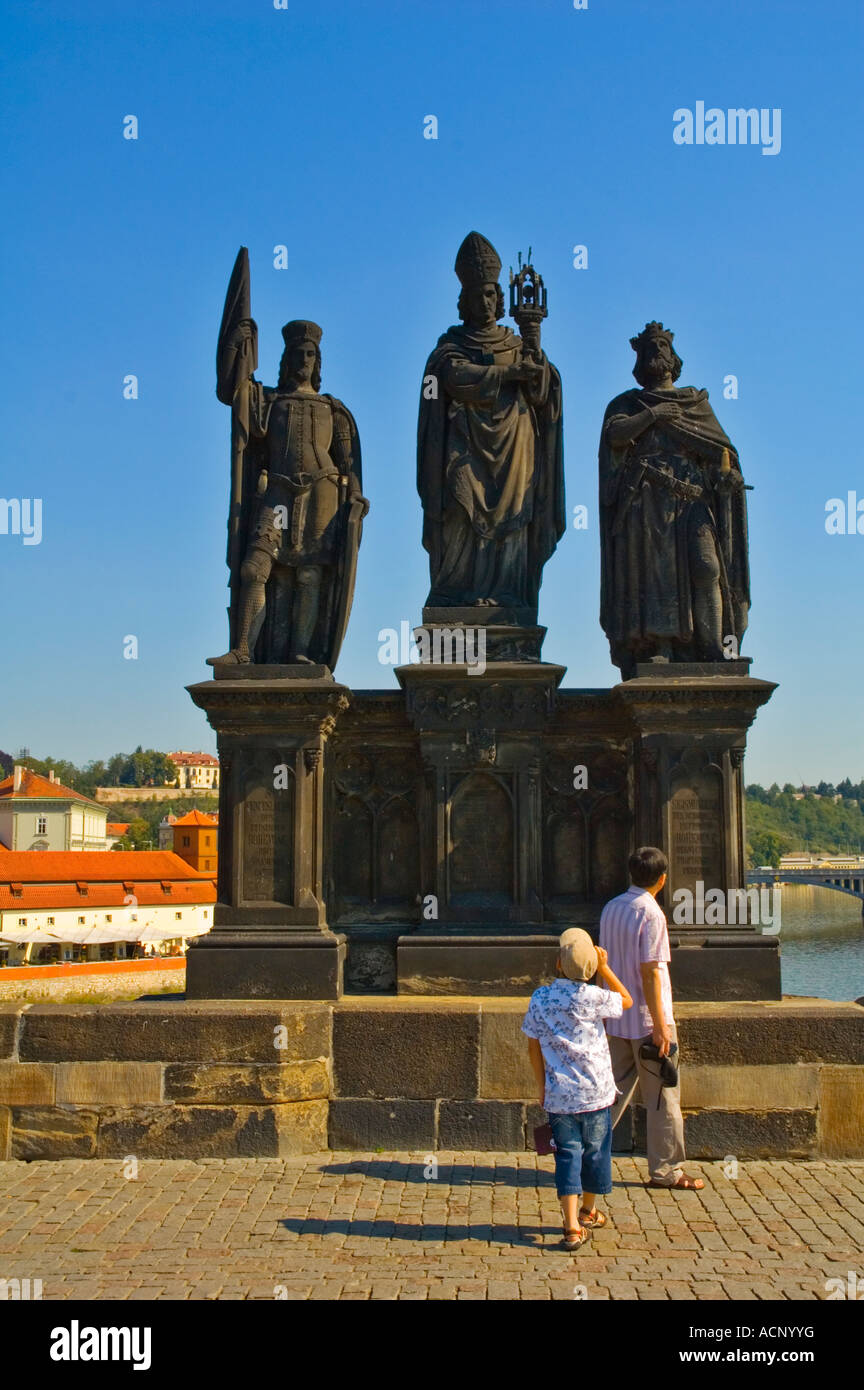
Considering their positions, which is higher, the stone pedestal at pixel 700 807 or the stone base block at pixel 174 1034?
the stone pedestal at pixel 700 807

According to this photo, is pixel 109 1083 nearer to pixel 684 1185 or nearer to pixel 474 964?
pixel 474 964

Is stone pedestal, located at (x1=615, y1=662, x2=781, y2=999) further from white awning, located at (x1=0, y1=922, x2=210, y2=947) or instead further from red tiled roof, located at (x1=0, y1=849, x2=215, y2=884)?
red tiled roof, located at (x1=0, y1=849, x2=215, y2=884)

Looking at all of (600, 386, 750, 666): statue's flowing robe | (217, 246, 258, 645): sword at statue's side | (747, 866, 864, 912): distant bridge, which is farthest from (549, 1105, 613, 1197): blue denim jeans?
(747, 866, 864, 912): distant bridge

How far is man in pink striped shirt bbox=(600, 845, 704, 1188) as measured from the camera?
6.68m

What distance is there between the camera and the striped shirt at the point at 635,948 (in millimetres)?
6703

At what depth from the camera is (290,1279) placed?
5434 millimetres

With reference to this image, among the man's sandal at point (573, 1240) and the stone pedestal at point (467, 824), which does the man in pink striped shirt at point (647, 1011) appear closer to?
the man's sandal at point (573, 1240)

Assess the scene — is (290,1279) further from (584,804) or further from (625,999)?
(584,804)

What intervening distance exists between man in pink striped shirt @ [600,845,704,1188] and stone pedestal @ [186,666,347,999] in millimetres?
2331

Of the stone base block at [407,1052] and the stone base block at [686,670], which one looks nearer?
the stone base block at [407,1052]

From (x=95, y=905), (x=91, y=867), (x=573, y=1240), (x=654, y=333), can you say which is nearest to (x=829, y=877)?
(x=95, y=905)

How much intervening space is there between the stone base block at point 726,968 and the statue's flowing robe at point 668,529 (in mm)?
2024

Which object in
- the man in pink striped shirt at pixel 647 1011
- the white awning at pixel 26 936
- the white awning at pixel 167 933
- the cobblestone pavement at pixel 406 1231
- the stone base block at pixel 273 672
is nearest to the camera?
the cobblestone pavement at pixel 406 1231

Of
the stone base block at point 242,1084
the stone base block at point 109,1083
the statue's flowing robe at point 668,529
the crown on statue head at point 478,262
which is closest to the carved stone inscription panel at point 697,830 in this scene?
the statue's flowing robe at point 668,529
